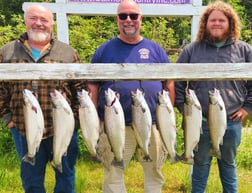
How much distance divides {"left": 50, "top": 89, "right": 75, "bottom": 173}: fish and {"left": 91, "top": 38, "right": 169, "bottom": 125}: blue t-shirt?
0.55m

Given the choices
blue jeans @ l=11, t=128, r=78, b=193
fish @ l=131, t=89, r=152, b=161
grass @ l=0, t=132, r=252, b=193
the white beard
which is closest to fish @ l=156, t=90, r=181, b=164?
fish @ l=131, t=89, r=152, b=161

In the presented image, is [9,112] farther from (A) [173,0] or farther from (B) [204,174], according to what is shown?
(A) [173,0]

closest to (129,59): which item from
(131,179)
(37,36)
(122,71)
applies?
(122,71)

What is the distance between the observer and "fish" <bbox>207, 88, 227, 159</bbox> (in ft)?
8.89

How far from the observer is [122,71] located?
2531 mm

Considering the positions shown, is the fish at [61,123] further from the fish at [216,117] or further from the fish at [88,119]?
the fish at [216,117]

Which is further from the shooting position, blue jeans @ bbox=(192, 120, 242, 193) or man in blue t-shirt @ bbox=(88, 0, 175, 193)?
blue jeans @ bbox=(192, 120, 242, 193)

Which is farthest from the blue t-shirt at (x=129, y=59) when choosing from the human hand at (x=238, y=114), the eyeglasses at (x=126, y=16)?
the human hand at (x=238, y=114)

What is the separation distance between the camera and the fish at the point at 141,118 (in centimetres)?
260

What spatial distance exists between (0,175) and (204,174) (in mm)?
2321

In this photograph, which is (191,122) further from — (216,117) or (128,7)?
(128,7)

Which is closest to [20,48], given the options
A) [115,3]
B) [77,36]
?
[115,3]

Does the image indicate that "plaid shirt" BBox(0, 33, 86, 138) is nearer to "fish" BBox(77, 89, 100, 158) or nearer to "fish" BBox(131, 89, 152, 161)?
"fish" BBox(77, 89, 100, 158)

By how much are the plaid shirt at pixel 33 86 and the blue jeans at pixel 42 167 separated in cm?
13
